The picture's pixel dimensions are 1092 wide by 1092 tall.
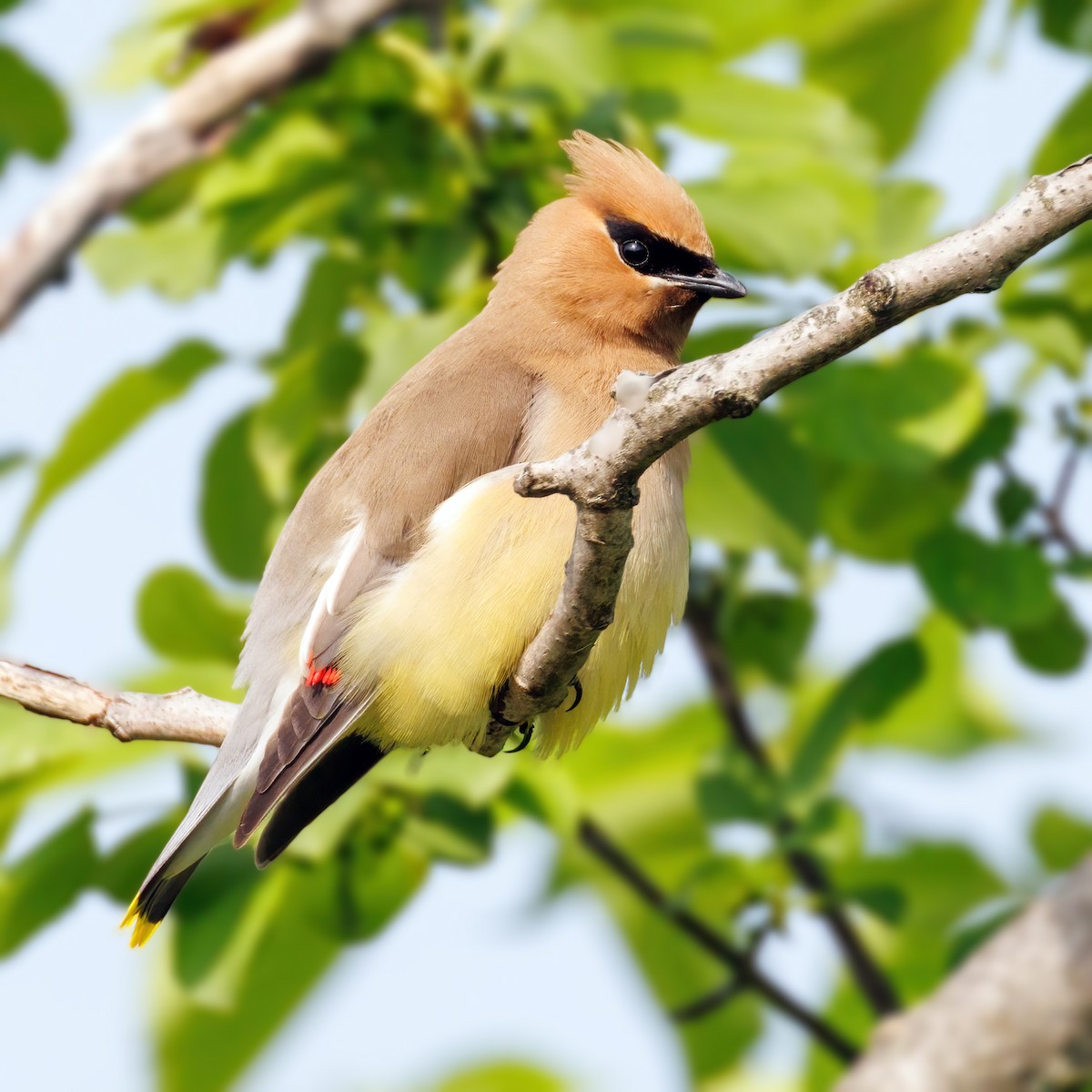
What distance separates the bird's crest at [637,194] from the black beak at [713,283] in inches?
3.1

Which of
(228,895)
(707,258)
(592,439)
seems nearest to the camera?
(592,439)

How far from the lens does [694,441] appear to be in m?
4.56

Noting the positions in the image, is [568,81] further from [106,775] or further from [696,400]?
[696,400]

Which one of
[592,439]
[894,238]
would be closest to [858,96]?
[894,238]

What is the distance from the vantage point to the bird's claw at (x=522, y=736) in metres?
3.71

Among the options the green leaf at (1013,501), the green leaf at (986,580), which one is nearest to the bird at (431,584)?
the green leaf at (986,580)

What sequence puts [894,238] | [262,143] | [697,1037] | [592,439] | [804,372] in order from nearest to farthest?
[804,372] → [592,439] → [894,238] → [262,143] → [697,1037]

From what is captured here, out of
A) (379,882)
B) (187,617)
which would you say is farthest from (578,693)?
(187,617)

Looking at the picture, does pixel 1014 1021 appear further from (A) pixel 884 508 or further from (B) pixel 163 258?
(B) pixel 163 258

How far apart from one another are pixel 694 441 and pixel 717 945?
1.49 metres

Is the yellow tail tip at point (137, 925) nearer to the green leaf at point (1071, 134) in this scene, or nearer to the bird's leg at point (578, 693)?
the bird's leg at point (578, 693)

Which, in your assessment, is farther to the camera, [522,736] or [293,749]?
[522,736]

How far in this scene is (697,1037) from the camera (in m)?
5.76

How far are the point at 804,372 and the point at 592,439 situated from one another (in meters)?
0.35
